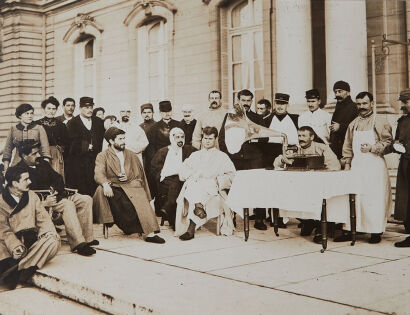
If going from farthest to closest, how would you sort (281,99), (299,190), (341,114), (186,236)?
(281,99)
(341,114)
(186,236)
(299,190)

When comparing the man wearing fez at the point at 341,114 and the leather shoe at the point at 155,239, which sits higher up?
the man wearing fez at the point at 341,114

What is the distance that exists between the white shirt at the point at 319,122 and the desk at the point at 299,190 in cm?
139

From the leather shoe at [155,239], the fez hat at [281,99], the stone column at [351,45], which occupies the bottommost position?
the leather shoe at [155,239]

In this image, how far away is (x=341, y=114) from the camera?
5.96m

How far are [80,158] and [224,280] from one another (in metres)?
3.13

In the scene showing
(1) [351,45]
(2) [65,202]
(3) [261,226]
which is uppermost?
(1) [351,45]

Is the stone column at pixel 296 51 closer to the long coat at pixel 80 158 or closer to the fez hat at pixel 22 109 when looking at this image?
the long coat at pixel 80 158

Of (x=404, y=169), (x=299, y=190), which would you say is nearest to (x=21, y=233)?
(x=299, y=190)

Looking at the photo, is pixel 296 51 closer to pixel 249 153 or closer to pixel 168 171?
pixel 249 153

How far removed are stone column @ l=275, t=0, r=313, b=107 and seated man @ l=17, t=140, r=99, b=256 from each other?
3.81 meters

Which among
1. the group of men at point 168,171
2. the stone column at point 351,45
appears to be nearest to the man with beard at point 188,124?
the group of men at point 168,171

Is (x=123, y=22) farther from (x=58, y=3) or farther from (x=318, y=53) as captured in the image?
(x=318, y=53)

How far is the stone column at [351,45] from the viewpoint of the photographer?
23.3 feet

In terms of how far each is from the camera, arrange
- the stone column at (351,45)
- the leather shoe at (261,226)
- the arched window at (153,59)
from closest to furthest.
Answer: the leather shoe at (261,226), the stone column at (351,45), the arched window at (153,59)
